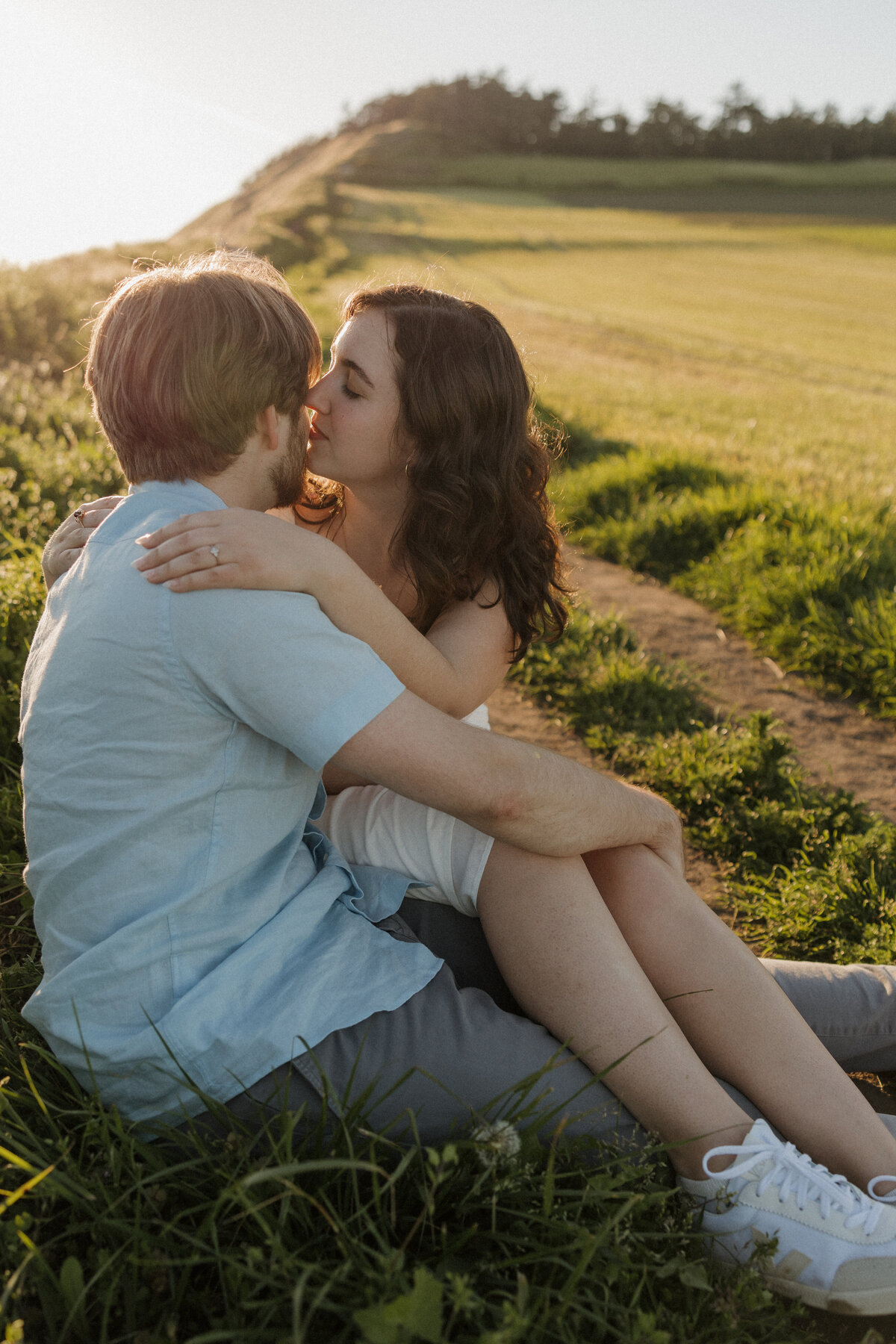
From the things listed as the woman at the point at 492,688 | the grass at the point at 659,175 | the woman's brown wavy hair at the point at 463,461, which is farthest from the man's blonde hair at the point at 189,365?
the grass at the point at 659,175

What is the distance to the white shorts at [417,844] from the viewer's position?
7.13 feet

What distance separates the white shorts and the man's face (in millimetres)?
752

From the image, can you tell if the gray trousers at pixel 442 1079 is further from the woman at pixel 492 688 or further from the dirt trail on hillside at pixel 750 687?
the dirt trail on hillside at pixel 750 687

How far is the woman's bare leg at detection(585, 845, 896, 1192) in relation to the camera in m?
2.03

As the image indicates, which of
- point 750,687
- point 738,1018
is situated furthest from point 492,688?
Result: point 750,687

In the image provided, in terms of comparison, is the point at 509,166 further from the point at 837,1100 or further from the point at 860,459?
the point at 837,1100

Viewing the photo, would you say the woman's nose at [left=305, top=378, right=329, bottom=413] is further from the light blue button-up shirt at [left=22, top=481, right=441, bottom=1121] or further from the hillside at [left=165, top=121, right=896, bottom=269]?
the hillside at [left=165, top=121, right=896, bottom=269]

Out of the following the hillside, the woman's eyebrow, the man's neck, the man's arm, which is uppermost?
the hillside

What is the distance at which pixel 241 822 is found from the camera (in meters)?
1.82

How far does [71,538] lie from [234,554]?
85 cm

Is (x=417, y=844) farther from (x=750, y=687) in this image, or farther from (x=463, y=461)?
(x=750, y=687)

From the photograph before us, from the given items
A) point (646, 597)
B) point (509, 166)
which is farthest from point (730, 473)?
point (509, 166)

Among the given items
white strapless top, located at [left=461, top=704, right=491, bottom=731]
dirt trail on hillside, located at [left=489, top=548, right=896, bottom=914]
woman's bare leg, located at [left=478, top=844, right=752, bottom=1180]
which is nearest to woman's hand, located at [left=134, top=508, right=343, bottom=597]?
woman's bare leg, located at [left=478, top=844, right=752, bottom=1180]

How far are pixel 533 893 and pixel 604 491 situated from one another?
5.16 m
